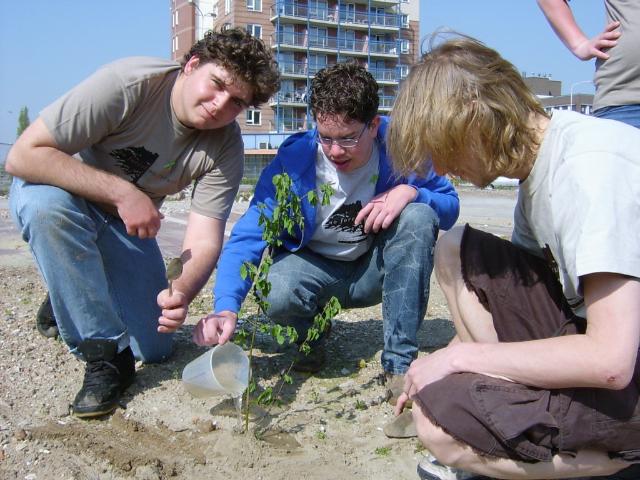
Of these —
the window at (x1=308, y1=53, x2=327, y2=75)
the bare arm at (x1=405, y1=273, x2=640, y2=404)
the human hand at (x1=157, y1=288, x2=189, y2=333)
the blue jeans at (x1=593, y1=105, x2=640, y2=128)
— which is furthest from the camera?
the window at (x1=308, y1=53, x2=327, y2=75)

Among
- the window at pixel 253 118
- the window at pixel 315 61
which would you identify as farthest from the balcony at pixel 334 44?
the window at pixel 253 118

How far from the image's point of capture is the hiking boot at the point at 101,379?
2.69m

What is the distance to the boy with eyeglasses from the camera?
2.84m

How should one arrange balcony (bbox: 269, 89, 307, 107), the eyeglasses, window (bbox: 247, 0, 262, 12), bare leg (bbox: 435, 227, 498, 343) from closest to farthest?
bare leg (bbox: 435, 227, 498, 343), the eyeglasses, balcony (bbox: 269, 89, 307, 107), window (bbox: 247, 0, 262, 12)

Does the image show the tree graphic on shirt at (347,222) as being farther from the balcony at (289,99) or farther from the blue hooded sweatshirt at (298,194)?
the balcony at (289,99)

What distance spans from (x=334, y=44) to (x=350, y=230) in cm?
4730

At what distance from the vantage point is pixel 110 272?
3188mm

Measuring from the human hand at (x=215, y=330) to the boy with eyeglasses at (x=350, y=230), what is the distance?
0.54ft

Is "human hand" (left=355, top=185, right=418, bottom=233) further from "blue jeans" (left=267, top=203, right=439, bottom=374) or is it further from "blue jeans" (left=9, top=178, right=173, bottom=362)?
"blue jeans" (left=9, top=178, right=173, bottom=362)

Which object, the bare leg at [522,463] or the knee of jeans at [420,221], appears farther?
the knee of jeans at [420,221]

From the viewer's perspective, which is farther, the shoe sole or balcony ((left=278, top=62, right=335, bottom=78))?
balcony ((left=278, top=62, right=335, bottom=78))

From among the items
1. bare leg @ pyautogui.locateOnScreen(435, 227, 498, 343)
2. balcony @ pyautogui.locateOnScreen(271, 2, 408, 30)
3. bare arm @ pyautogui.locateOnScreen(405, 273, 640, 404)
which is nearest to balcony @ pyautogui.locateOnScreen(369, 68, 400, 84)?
balcony @ pyautogui.locateOnScreen(271, 2, 408, 30)

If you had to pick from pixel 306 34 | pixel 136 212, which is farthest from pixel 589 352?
pixel 306 34

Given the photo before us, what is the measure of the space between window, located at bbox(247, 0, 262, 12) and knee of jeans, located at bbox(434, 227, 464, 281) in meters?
46.1
